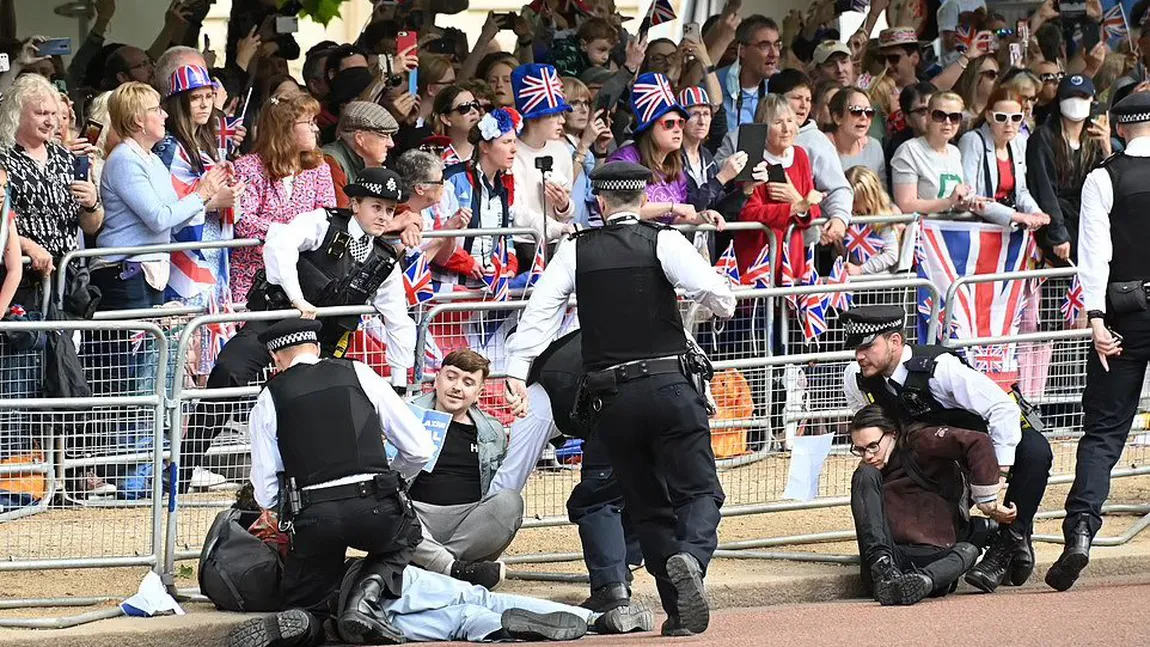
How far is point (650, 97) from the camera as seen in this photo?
12.0 meters

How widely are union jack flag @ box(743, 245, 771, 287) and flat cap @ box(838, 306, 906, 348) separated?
2346 millimetres

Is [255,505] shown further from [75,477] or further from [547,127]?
[547,127]

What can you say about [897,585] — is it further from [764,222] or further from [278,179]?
[278,179]

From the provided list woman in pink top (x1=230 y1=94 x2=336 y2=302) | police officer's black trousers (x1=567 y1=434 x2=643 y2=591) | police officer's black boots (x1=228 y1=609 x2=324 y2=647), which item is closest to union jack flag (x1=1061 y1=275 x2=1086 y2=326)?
police officer's black trousers (x1=567 y1=434 x2=643 y2=591)

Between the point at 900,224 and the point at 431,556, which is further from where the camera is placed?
the point at 900,224

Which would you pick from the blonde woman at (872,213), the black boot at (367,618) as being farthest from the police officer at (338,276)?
the blonde woman at (872,213)

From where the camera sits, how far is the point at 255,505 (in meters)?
9.39

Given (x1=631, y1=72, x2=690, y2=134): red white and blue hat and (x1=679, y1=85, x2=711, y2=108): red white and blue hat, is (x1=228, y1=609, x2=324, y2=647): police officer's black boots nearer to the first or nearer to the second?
(x1=631, y1=72, x2=690, y2=134): red white and blue hat

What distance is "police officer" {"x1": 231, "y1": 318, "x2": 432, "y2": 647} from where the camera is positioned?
342 inches

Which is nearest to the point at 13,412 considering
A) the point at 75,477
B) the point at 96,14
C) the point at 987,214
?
the point at 75,477

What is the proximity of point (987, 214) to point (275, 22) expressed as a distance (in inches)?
185

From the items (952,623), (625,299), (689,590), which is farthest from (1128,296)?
(689,590)

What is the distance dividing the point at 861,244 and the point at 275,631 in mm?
5336

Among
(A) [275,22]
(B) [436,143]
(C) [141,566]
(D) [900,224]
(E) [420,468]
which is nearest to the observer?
(E) [420,468]
